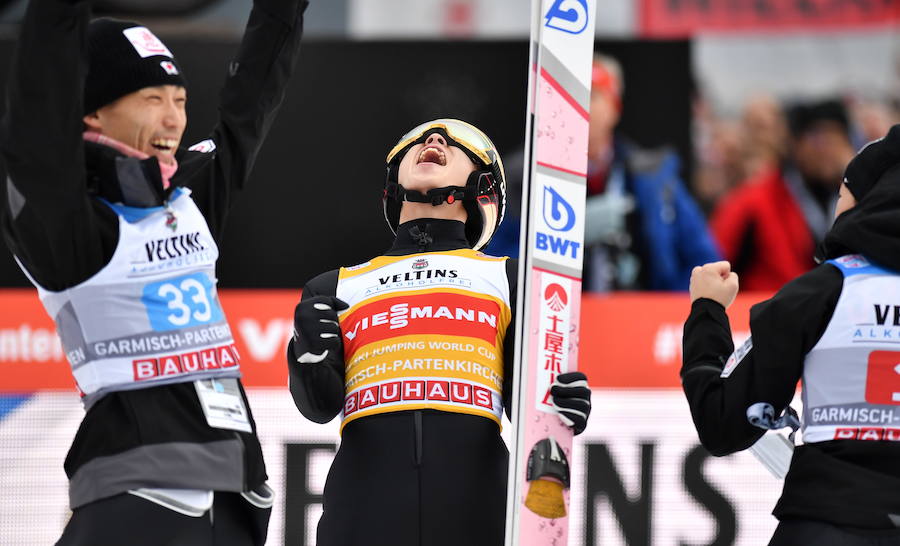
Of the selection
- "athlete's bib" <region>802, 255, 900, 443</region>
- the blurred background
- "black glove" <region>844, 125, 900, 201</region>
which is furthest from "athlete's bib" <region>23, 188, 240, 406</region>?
the blurred background

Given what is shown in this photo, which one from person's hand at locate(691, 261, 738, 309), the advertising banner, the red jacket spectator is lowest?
person's hand at locate(691, 261, 738, 309)

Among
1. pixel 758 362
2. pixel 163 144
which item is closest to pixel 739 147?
pixel 758 362

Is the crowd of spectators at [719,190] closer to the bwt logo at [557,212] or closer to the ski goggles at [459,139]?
the ski goggles at [459,139]

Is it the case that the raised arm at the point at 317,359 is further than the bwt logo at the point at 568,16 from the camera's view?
No

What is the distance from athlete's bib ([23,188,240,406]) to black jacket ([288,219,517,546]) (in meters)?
0.47

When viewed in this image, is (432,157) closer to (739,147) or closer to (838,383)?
(838,383)

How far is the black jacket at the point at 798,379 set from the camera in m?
2.89

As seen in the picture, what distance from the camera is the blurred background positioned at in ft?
16.2

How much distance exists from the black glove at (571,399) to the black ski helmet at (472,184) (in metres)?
0.58

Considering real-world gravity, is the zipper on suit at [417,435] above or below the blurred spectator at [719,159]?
below

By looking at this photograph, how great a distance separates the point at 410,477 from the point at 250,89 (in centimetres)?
98

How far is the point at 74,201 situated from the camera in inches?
104

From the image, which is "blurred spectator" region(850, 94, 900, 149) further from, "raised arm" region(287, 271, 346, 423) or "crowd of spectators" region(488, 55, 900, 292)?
"raised arm" region(287, 271, 346, 423)

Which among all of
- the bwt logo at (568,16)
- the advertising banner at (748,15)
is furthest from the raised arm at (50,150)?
the advertising banner at (748,15)
